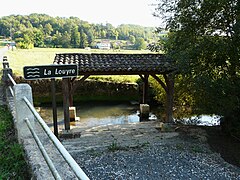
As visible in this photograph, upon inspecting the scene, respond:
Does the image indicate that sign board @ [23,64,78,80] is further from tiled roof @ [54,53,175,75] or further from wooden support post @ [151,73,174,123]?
wooden support post @ [151,73,174,123]

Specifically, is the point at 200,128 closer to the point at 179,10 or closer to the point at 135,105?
the point at 179,10

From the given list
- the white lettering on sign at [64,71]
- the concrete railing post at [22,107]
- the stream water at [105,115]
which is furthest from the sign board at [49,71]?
the stream water at [105,115]

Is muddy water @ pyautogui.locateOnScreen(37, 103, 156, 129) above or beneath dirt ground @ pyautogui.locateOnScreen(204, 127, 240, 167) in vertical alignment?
beneath

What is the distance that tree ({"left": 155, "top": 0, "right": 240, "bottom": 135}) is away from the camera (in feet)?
20.9

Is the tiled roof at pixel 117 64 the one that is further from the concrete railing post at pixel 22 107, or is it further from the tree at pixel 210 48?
the concrete railing post at pixel 22 107

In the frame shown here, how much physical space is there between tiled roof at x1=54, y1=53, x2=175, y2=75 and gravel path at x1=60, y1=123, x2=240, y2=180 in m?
2.38

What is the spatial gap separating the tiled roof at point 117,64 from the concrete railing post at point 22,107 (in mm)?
4945

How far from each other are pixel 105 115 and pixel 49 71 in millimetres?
9591

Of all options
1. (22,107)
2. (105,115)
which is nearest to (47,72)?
(22,107)

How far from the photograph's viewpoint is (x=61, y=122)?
38.9 feet

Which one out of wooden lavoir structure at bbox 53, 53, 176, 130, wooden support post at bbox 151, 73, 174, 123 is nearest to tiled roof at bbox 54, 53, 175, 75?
wooden lavoir structure at bbox 53, 53, 176, 130

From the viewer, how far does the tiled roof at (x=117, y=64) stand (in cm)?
838

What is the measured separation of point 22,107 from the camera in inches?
Answer: 128

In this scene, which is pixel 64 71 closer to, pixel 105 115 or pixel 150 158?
pixel 150 158
